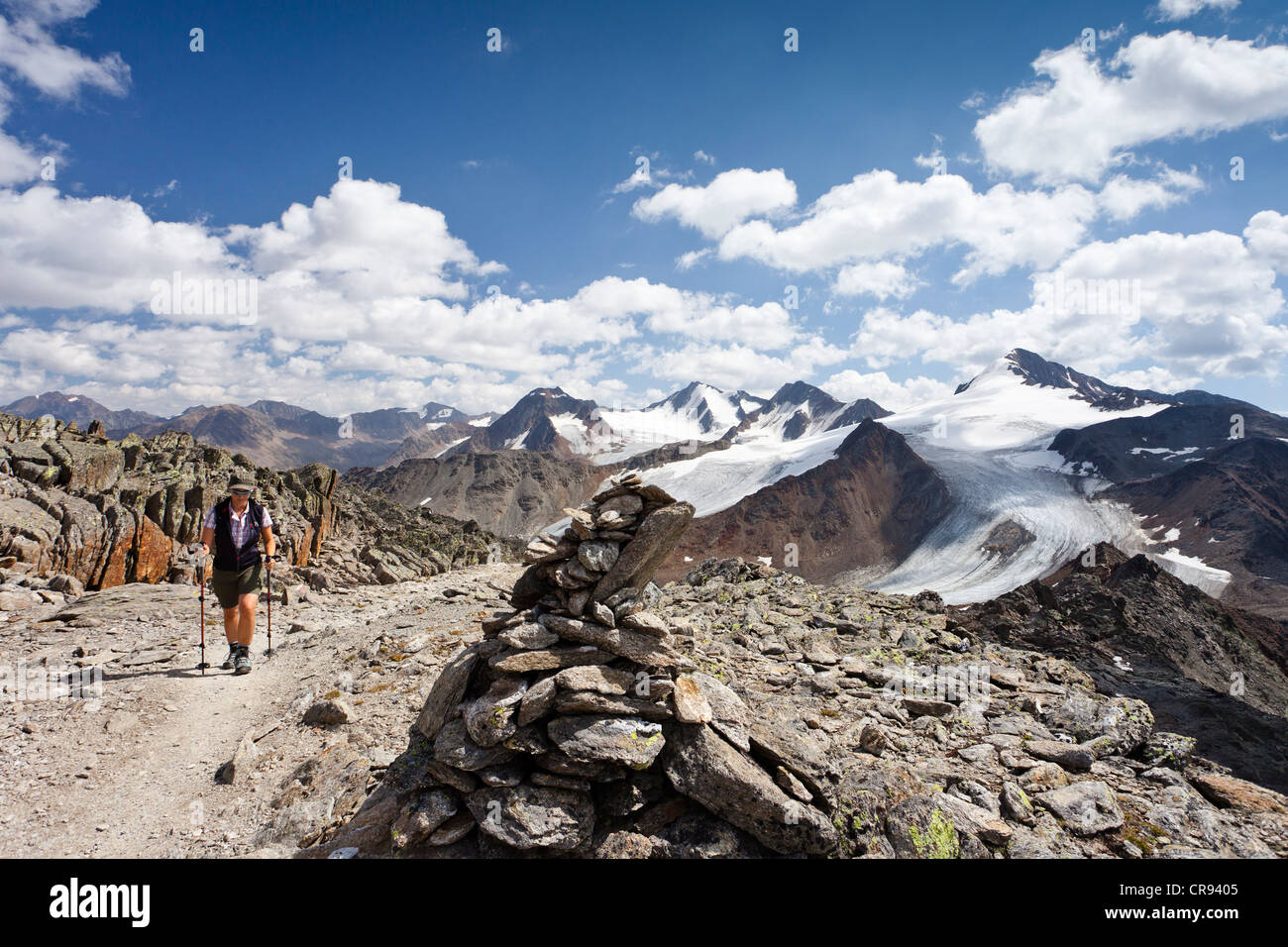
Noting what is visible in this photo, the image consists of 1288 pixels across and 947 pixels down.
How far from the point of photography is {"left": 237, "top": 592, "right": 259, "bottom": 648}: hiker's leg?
10.5 metres

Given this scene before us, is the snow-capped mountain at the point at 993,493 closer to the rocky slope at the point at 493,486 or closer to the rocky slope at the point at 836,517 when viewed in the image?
the rocky slope at the point at 836,517

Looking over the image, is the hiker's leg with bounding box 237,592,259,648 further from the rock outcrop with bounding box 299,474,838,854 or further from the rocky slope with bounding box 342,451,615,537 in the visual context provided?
the rocky slope with bounding box 342,451,615,537

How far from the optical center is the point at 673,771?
252 inches

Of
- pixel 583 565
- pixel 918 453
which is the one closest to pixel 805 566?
pixel 918 453

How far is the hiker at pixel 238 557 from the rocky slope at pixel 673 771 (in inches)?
178

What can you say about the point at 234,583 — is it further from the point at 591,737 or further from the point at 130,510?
the point at 130,510

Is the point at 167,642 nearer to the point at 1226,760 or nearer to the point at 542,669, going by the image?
the point at 542,669

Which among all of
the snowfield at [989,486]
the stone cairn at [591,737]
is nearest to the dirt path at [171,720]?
the stone cairn at [591,737]

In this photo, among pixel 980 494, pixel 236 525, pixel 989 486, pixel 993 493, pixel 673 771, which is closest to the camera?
pixel 673 771

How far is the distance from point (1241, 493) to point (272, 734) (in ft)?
397

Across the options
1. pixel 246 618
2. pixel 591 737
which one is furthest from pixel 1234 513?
pixel 246 618

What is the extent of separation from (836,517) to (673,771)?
10948 centimetres

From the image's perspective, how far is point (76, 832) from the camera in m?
6.18

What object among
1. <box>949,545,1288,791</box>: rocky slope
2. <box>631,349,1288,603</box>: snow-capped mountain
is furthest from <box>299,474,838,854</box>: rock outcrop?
<box>631,349,1288,603</box>: snow-capped mountain
